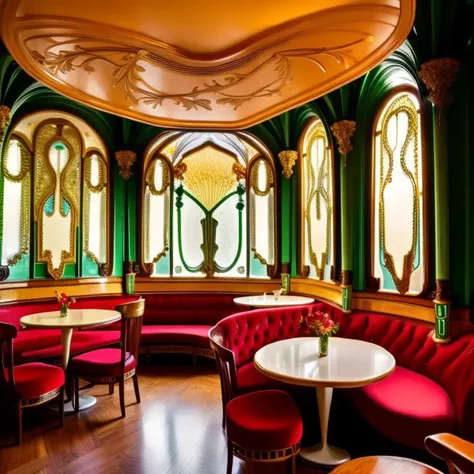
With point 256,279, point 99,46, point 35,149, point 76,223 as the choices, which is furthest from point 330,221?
point 35,149

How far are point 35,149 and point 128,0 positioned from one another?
10.9ft

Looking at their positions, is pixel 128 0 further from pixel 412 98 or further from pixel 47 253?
pixel 47 253

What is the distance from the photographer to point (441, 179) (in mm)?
2998

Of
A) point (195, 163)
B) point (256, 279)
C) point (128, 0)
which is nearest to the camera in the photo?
point (128, 0)

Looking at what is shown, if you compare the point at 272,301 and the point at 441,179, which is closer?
A: the point at 441,179

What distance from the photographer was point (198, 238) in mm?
6457

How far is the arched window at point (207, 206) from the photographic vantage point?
20.1ft

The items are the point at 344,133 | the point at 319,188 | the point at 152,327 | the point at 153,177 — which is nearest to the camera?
the point at 344,133

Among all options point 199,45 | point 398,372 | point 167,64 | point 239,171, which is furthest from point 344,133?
point 398,372

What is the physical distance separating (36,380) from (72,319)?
2.49ft

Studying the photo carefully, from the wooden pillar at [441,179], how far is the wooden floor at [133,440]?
1.55m

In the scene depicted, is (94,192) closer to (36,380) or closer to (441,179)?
(36,380)

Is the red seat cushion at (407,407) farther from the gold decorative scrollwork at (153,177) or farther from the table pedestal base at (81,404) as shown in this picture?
the gold decorative scrollwork at (153,177)

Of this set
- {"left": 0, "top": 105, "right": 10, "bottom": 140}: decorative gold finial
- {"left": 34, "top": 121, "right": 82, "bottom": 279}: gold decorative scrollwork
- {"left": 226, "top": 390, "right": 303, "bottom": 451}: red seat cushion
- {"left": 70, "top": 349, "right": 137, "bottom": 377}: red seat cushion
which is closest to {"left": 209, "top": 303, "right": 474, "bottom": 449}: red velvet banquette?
{"left": 226, "top": 390, "right": 303, "bottom": 451}: red seat cushion
